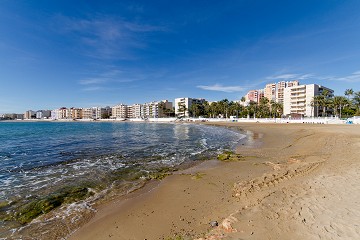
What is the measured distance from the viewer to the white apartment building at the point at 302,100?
104 metres

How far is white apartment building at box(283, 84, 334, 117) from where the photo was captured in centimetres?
10388

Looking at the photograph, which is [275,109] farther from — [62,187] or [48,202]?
[48,202]

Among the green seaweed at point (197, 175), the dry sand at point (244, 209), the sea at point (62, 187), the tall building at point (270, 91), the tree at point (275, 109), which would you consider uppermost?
the tall building at point (270, 91)

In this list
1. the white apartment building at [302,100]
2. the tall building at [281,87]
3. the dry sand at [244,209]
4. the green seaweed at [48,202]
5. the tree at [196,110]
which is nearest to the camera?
the dry sand at [244,209]

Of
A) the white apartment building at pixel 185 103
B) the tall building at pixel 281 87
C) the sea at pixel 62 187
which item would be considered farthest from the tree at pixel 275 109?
the sea at pixel 62 187

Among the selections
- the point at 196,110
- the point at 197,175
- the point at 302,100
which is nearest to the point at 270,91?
the point at 302,100

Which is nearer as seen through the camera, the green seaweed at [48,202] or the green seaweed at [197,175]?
the green seaweed at [48,202]

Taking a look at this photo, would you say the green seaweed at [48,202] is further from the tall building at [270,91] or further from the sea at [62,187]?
the tall building at [270,91]

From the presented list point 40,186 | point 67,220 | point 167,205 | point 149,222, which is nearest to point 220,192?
point 167,205

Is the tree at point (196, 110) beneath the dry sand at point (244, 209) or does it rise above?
above

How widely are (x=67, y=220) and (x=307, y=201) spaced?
8.48 m

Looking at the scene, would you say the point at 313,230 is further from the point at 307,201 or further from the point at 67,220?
the point at 67,220

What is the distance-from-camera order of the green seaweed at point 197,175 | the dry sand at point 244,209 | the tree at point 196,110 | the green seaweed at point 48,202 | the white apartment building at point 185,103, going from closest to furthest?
the dry sand at point 244,209 → the green seaweed at point 48,202 → the green seaweed at point 197,175 → the tree at point 196,110 → the white apartment building at point 185,103

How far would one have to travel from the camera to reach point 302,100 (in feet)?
358
